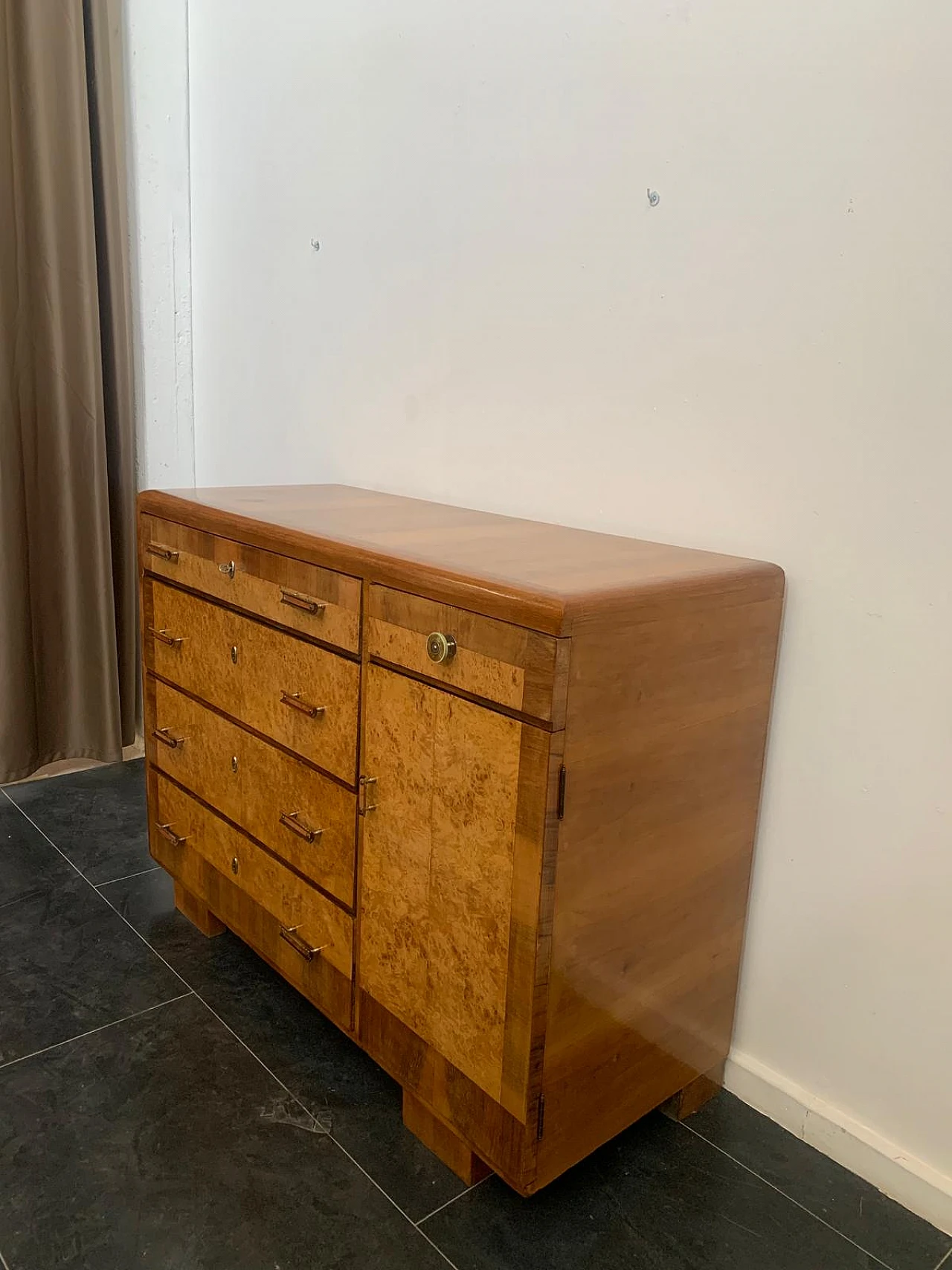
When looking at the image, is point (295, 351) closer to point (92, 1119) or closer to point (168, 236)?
point (168, 236)

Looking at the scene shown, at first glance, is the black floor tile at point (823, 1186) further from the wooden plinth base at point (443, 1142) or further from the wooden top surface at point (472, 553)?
the wooden top surface at point (472, 553)

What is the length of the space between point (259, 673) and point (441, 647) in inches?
18.7


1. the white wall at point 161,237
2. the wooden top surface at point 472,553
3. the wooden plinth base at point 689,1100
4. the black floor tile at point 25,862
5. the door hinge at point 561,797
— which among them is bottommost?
the black floor tile at point 25,862

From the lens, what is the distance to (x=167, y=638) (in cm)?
176

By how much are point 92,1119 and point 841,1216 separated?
3.32ft

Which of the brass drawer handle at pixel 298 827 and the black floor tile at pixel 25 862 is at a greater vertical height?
the brass drawer handle at pixel 298 827

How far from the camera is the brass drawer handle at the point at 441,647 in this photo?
1.15 meters

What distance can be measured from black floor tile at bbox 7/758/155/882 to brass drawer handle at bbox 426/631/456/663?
3.98 ft

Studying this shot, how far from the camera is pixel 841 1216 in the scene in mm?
1279

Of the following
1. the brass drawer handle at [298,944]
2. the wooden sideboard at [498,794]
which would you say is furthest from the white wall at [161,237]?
the brass drawer handle at [298,944]

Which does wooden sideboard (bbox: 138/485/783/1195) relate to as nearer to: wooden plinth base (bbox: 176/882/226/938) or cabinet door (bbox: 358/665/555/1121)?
cabinet door (bbox: 358/665/555/1121)

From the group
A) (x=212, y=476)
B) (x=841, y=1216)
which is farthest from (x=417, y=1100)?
(x=212, y=476)

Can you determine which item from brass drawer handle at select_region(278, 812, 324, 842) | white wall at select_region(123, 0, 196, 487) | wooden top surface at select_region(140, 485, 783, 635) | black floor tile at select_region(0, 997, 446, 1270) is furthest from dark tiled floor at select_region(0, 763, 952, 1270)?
white wall at select_region(123, 0, 196, 487)

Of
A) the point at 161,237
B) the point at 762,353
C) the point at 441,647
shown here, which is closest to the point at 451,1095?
the point at 441,647
